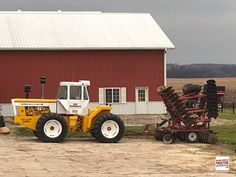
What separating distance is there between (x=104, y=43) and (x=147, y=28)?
502 cm

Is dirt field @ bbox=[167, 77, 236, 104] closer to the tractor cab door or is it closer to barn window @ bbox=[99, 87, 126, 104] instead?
barn window @ bbox=[99, 87, 126, 104]

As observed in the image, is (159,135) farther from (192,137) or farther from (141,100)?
(141,100)

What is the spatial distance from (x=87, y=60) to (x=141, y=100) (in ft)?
16.0

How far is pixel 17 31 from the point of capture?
41.8m

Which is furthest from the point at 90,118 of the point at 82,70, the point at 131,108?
the point at 131,108

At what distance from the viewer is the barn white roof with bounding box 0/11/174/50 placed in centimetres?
4066

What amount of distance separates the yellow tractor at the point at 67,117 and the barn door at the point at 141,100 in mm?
17439

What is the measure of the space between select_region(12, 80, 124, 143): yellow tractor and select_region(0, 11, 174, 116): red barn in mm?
Answer: 15441

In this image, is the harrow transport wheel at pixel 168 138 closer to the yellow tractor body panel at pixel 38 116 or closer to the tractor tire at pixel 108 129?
the tractor tire at pixel 108 129

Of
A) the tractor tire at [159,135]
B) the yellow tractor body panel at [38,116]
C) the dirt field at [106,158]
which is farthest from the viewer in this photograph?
the tractor tire at [159,135]

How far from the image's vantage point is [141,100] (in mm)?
41781

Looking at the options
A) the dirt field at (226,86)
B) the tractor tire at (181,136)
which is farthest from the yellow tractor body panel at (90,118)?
the dirt field at (226,86)

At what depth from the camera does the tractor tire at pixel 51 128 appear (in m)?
23.2

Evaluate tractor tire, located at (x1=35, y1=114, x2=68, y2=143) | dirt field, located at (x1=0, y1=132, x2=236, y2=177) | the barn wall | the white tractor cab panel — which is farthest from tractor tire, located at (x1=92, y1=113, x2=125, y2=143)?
the barn wall
